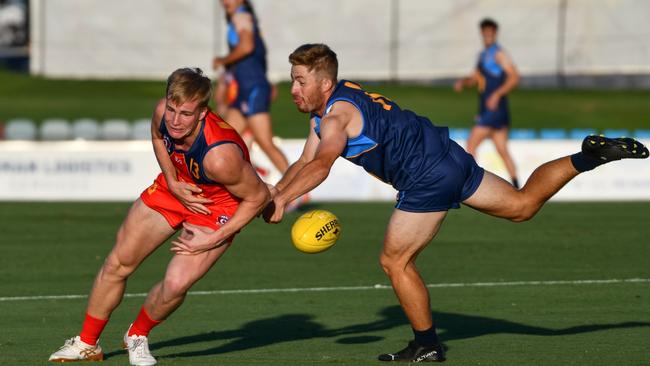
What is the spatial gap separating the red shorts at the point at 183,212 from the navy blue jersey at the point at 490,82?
429 inches

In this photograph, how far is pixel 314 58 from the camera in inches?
320

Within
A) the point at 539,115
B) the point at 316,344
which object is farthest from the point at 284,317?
the point at 539,115

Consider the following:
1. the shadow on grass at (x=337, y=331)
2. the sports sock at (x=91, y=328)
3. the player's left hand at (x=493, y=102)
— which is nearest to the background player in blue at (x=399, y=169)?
the shadow on grass at (x=337, y=331)

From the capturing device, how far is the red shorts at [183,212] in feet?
26.3

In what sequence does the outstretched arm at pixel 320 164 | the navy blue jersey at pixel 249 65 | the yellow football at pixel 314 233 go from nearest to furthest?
the outstretched arm at pixel 320 164 < the yellow football at pixel 314 233 < the navy blue jersey at pixel 249 65

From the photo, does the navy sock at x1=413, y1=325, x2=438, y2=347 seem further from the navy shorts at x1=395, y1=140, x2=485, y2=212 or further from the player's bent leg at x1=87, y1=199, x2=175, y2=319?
the player's bent leg at x1=87, y1=199, x2=175, y2=319

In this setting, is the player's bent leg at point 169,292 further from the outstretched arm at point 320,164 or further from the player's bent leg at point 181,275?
the outstretched arm at point 320,164

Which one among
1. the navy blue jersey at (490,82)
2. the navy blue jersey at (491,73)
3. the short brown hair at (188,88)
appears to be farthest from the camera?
the navy blue jersey at (491,73)

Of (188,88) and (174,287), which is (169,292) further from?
(188,88)

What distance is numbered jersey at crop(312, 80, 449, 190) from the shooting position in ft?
26.9

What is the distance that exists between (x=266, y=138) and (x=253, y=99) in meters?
0.55

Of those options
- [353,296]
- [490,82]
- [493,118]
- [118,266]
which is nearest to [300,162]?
[118,266]

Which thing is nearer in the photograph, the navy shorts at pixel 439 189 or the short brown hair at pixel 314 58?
the short brown hair at pixel 314 58

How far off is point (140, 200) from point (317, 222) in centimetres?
108
